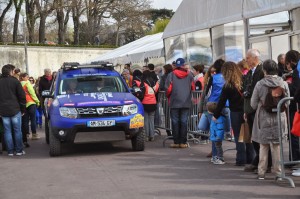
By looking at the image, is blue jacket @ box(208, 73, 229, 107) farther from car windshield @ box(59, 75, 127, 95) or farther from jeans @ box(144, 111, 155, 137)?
jeans @ box(144, 111, 155, 137)

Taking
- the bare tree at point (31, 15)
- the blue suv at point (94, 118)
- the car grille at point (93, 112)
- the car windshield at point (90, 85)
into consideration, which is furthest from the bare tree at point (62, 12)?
the car grille at point (93, 112)

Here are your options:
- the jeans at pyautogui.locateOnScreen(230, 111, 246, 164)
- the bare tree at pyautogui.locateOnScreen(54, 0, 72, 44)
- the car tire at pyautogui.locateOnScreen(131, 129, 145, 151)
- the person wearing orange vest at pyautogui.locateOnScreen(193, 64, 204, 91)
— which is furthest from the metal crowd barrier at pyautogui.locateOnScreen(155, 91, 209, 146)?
the bare tree at pyautogui.locateOnScreen(54, 0, 72, 44)

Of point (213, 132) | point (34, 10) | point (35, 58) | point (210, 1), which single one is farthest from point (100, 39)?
point (213, 132)

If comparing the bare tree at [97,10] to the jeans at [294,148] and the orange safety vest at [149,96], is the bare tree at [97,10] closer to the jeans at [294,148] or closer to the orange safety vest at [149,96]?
the orange safety vest at [149,96]

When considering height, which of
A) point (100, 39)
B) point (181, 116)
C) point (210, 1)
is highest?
point (100, 39)

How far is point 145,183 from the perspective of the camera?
8.55m

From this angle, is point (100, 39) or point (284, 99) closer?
point (284, 99)

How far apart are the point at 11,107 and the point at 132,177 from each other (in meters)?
4.17

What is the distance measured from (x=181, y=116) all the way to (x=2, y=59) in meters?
41.0

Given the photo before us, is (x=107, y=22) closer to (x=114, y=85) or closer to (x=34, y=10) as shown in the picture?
(x=34, y=10)

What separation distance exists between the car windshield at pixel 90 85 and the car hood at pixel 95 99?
356 millimetres

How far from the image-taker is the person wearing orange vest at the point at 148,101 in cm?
1402

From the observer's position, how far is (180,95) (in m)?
12.2

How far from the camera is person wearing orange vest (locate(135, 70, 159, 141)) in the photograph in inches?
552
